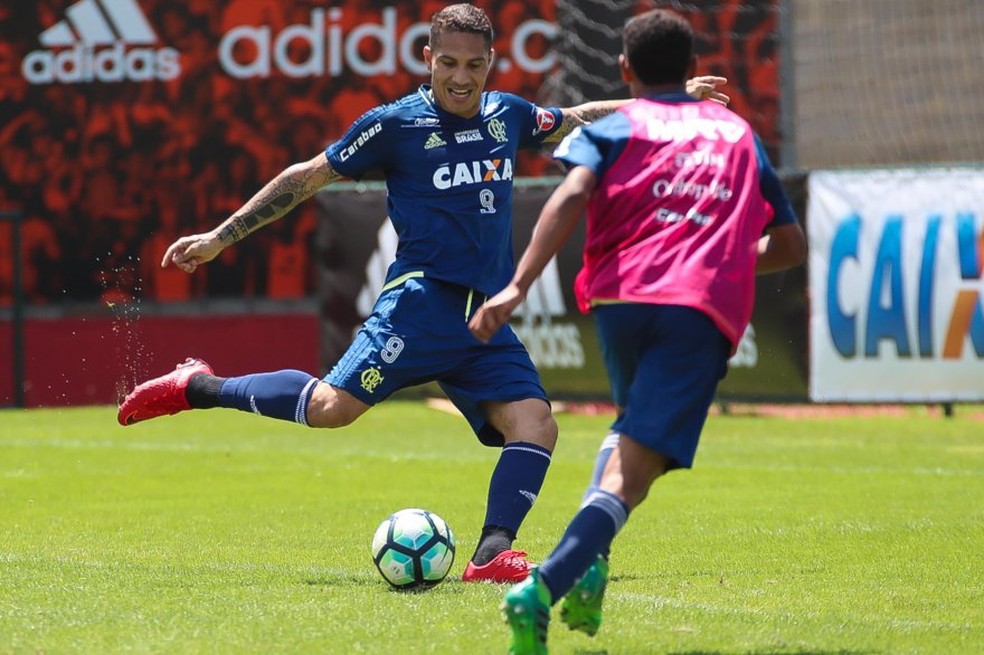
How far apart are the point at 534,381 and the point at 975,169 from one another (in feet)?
26.6

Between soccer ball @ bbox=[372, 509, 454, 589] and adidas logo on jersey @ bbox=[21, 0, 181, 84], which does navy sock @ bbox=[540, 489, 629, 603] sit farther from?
adidas logo on jersey @ bbox=[21, 0, 181, 84]

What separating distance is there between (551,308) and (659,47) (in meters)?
9.81

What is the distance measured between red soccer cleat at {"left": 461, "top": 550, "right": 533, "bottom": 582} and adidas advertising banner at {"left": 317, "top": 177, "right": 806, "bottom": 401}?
8008mm

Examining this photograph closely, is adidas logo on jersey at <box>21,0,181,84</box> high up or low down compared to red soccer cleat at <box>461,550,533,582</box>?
up

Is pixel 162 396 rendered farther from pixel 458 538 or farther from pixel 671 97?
pixel 671 97

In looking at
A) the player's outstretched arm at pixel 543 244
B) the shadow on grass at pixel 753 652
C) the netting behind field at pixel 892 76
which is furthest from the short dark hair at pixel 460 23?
the netting behind field at pixel 892 76

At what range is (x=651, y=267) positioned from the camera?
4.81m

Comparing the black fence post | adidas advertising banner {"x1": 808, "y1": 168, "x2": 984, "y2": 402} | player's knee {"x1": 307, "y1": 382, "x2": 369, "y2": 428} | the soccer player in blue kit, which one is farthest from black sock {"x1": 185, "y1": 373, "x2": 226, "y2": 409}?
the black fence post

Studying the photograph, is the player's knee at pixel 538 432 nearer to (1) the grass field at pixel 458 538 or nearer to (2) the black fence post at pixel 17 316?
(1) the grass field at pixel 458 538

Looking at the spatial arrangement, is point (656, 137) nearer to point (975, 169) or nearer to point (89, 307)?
point (975, 169)

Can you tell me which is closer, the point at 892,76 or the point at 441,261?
the point at 441,261

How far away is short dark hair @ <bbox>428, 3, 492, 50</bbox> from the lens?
639 centimetres

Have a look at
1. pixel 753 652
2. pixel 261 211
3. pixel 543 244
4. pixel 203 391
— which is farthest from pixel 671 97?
pixel 203 391

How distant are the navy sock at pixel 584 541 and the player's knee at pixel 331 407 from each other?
193 centimetres
